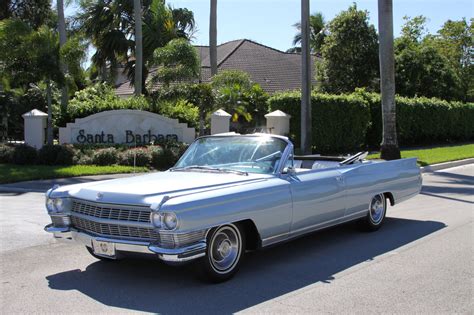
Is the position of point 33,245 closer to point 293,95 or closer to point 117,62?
point 293,95

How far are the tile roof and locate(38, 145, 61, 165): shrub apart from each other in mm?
15333

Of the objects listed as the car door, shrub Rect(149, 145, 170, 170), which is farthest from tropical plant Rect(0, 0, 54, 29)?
the car door

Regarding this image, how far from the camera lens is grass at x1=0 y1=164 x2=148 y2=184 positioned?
13891 millimetres

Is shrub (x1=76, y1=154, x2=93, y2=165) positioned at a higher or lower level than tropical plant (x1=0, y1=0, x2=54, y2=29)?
lower

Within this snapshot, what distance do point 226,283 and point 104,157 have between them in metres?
12.3

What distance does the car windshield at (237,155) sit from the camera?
20.9 ft

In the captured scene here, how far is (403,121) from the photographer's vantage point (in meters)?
26.4

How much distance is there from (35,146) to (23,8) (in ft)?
61.3

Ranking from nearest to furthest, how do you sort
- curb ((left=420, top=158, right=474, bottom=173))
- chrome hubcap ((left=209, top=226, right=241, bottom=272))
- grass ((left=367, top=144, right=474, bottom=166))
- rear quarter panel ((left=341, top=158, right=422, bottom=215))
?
chrome hubcap ((left=209, top=226, right=241, bottom=272)) < rear quarter panel ((left=341, top=158, right=422, bottom=215)) < curb ((left=420, top=158, right=474, bottom=173)) < grass ((left=367, top=144, right=474, bottom=166))

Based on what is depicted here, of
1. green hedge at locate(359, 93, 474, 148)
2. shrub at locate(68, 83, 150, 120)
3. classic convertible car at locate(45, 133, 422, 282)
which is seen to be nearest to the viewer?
classic convertible car at locate(45, 133, 422, 282)

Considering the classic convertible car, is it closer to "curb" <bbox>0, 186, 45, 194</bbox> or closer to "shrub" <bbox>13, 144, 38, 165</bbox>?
"curb" <bbox>0, 186, 45, 194</bbox>

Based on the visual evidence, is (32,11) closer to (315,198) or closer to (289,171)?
(289,171)

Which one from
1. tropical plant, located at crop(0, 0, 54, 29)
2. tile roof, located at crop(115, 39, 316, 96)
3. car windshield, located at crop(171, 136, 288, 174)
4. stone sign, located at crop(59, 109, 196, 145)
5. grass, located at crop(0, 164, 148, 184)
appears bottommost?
grass, located at crop(0, 164, 148, 184)

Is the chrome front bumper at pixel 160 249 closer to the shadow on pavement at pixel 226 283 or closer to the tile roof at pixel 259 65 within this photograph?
the shadow on pavement at pixel 226 283
